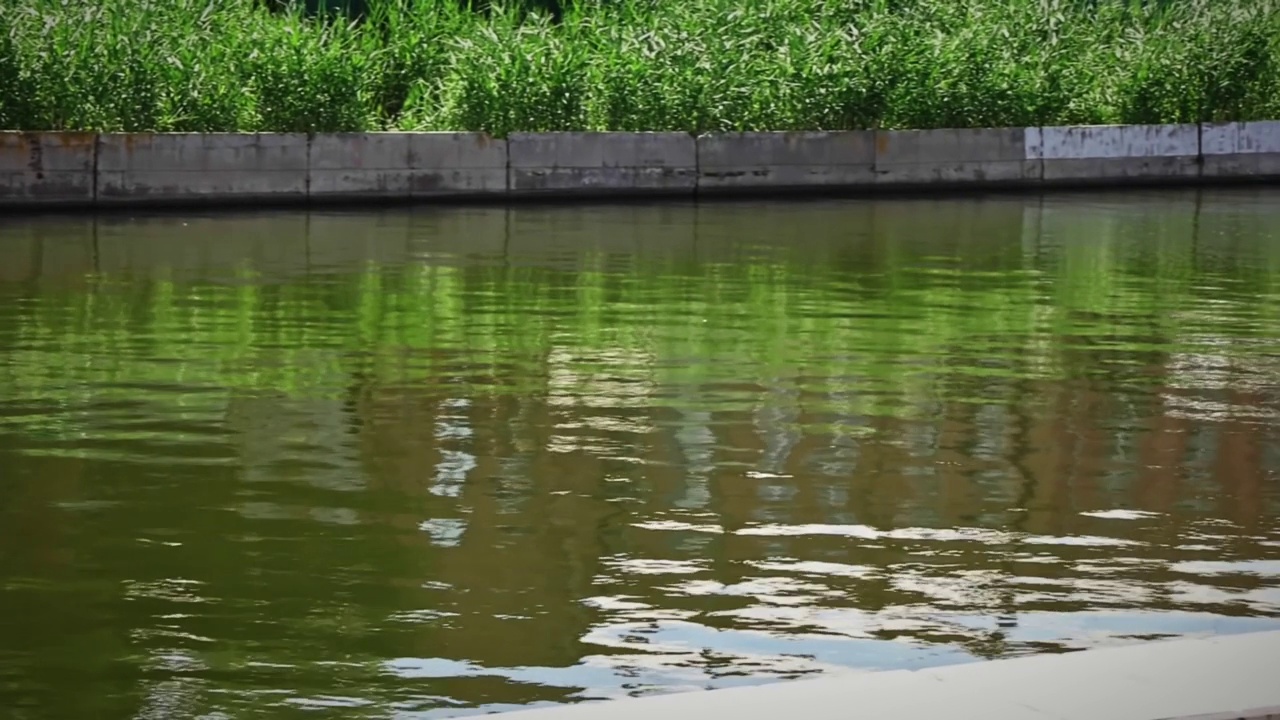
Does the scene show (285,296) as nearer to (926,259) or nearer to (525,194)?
(926,259)

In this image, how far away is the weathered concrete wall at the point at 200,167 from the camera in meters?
21.5

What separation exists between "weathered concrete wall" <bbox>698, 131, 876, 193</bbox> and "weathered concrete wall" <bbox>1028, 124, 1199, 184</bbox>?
2.46 m

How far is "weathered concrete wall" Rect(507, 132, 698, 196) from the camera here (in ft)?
76.9

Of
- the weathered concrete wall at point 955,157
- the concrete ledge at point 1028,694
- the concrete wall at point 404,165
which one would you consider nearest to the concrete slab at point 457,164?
the concrete wall at point 404,165

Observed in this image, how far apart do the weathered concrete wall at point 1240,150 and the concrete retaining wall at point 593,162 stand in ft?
0.06

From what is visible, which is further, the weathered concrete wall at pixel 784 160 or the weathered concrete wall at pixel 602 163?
the weathered concrete wall at pixel 784 160

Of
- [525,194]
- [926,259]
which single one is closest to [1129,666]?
[926,259]

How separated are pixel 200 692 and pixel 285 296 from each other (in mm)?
9229

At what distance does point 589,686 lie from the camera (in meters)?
5.88

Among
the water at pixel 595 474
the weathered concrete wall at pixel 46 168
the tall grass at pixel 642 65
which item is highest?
the tall grass at pixel 642 65

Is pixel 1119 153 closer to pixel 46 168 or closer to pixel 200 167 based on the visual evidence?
pixel 200 167

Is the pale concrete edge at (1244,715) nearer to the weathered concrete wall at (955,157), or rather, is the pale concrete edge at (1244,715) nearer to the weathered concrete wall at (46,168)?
the weathered concrete wall at (46,168)

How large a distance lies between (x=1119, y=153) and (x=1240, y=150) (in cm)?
176

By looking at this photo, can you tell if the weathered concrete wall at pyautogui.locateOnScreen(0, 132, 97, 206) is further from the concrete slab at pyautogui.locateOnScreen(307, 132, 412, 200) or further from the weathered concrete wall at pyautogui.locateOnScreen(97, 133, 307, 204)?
the concrete slab at pyautogui.locateOnScreen(307, 132, 412, 200)
